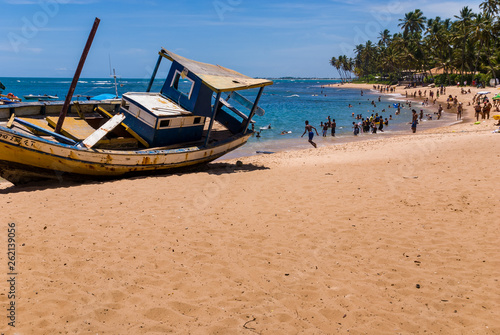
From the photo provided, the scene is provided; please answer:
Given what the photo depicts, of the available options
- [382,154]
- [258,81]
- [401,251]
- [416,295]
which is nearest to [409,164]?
[382,154]

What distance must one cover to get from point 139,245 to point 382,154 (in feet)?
41.9

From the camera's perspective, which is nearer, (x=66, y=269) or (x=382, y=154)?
(x=66, y=269)

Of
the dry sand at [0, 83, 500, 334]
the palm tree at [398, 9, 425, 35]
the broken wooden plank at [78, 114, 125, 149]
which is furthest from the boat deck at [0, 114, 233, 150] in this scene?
the palm tree at [398, 9, 425, 35]

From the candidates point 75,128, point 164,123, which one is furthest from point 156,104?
point 75,128

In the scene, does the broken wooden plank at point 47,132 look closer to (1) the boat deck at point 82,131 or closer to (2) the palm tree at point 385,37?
(1) the boat deck at point 82,131

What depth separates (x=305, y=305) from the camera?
562 centimetres

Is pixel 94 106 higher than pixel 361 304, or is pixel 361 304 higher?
pixel 94 106

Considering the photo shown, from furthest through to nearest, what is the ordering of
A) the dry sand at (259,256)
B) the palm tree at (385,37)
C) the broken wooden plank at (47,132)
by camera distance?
the palm tree at (385,37) → the broken wooden plank at (47,132) → the dry sand at (259,256)

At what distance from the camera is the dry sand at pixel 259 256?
5.27 meters

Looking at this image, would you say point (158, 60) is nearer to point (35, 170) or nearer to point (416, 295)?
point (35, 170)

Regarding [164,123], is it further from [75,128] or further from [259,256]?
[259,256]

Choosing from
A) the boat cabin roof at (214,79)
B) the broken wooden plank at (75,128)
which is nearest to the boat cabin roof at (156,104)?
the boat cabin roof at (214,79)

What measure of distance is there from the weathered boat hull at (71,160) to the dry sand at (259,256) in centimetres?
58

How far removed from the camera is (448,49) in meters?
77.2
